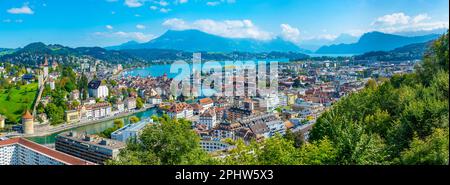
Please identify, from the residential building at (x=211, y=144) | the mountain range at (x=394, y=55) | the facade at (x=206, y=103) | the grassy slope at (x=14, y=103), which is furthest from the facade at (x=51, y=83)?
the mountain range at (x=394, y=55)

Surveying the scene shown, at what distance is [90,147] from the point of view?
23.1ft

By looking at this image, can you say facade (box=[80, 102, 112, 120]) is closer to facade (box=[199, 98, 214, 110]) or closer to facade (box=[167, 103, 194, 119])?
facade (box=[167, 103, 194, 119])

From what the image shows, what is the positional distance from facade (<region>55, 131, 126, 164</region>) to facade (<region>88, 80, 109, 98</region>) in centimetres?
825

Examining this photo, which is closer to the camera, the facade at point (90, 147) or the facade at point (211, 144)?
the facade at point (90, 147)

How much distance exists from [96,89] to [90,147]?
377 inches

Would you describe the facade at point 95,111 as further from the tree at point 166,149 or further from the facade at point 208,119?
the tree at point 166,149

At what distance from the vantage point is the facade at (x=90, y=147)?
6691 millimetres

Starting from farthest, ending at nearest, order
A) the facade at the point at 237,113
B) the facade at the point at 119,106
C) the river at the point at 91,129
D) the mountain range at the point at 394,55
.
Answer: the facade at the point at 119,106 → the facade at the point at 237,113 → the mountain range at the point at 394,55 → the river at the point at 91,129

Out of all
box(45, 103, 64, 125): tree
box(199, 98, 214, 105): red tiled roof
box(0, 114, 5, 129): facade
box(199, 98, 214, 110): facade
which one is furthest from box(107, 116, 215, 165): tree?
box(199, 98, 214, 105): red tiled roof

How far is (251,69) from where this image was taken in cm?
1531

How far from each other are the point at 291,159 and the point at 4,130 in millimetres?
7860

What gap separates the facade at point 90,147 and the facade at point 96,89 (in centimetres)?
825

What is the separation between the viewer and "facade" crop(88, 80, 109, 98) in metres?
16.1
